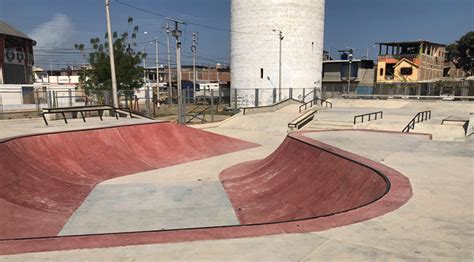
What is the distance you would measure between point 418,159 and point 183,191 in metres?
6.16

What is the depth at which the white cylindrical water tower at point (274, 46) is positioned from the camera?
38.3 m

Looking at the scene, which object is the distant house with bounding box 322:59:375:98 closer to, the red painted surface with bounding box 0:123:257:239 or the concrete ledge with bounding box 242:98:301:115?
the concrete ledge with bounding box 242:98:301:115

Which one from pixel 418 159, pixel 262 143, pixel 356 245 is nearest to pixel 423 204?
pixel 356 245

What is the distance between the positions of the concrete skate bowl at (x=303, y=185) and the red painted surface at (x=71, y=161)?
3.89m

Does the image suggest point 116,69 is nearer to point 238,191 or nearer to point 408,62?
point 238,191

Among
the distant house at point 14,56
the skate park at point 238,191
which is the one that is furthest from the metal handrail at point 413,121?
the distant house at point 14,56

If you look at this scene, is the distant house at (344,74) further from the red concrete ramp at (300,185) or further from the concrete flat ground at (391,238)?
the concrete flat ground at (391,238)

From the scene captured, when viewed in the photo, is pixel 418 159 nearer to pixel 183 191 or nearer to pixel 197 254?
pixel 183 191

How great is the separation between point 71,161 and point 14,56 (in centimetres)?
4590

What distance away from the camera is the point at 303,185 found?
862cm

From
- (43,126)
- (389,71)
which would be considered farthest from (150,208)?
(389,71)

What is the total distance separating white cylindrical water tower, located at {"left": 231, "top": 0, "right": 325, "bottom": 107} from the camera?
38312 mm

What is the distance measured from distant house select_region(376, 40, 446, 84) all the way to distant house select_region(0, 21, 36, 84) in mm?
56708

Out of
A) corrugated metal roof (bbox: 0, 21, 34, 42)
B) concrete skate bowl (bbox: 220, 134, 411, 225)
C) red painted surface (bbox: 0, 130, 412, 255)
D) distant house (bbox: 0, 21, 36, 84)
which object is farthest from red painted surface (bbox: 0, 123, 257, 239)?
corrugated metal roof (bbox: 0, 21, 34, 42)
